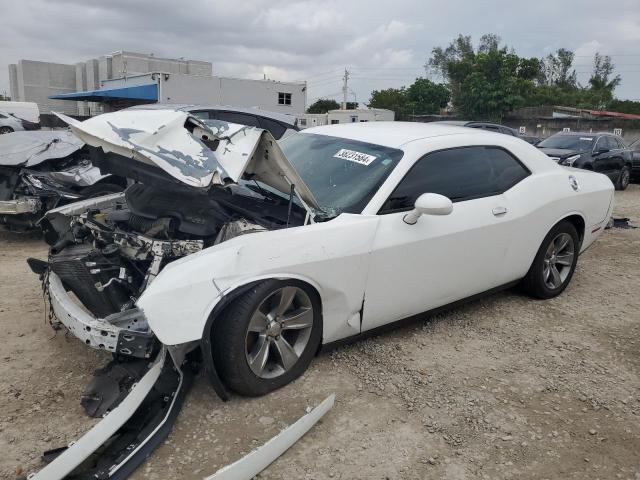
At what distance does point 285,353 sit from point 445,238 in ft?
4.36

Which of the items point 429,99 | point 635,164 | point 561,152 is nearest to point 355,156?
point 561,152

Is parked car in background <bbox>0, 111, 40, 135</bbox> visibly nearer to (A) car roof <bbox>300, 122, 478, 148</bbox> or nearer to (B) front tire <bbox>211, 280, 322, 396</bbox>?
(A) car roof <bbox>300, 122, 478, 148</bbox>

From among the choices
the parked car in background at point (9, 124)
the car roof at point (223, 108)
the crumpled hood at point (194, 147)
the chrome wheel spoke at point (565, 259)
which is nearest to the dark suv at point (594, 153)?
the car roof at point (223, 108)

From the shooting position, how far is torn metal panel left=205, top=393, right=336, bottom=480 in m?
2.26

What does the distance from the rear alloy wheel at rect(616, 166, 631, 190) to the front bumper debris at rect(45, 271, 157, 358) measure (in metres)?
13.4

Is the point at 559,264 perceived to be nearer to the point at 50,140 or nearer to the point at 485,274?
the point at 485,274

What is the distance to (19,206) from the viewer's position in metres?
5.81

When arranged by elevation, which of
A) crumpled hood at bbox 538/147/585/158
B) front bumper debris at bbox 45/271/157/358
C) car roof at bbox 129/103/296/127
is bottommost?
front bumper debris at bbox 45/271/157/358

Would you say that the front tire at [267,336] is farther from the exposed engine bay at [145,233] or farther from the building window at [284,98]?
the building window at [284,98]

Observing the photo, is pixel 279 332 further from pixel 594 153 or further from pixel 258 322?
pixel 594 153

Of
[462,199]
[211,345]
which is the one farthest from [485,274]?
[211,345]

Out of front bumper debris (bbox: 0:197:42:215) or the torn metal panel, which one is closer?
the torn metal panel

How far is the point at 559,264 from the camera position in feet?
15.6

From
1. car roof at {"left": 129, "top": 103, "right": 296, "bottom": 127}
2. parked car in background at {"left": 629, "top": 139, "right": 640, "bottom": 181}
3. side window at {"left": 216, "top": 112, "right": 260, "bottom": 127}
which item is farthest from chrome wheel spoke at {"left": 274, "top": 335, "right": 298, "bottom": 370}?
parked car in background at {"left": 629, "top": 139, "right": 640, "bottom": 181}
